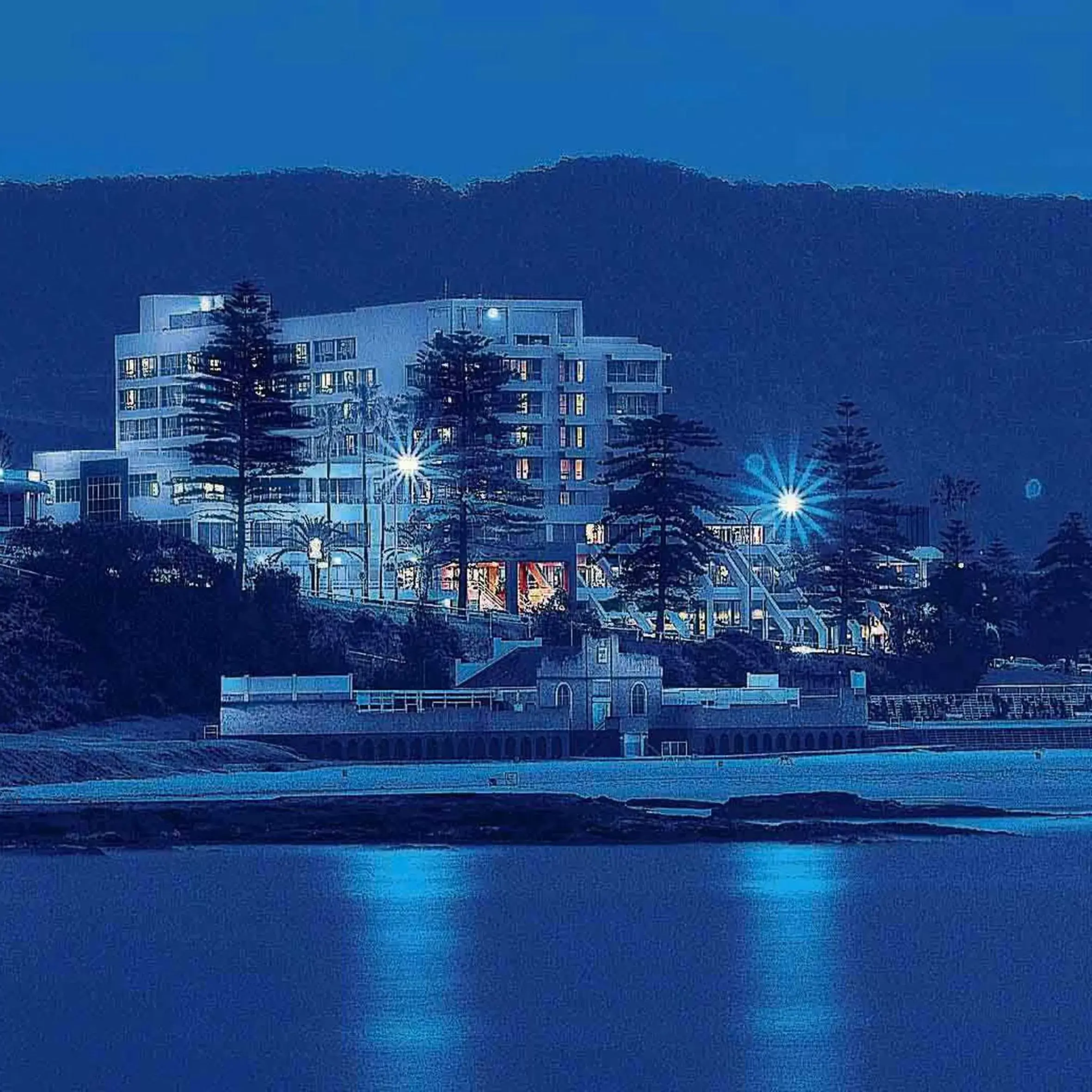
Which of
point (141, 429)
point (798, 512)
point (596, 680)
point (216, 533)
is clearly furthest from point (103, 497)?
point (596, 680)

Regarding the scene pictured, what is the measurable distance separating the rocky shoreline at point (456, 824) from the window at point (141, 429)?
11228 cm

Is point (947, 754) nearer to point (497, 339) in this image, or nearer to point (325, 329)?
point (497, 339)

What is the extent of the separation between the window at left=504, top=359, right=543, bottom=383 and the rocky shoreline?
9207cm

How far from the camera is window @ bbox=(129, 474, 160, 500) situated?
514ft

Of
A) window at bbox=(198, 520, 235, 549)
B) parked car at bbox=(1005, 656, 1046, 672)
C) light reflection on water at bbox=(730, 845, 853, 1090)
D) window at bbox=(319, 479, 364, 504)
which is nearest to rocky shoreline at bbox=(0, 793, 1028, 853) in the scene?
light reflection on water at bbox=(730, 845, 853, 1090)

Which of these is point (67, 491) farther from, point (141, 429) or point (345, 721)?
point (345, 721)

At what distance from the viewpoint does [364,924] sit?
47125 mm

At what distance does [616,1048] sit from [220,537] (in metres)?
116

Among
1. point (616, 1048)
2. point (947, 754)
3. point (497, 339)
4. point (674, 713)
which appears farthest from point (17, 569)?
point (616, 1048)

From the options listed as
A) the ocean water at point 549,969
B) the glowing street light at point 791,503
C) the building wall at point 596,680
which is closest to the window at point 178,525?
the glowing street light at point 791,503

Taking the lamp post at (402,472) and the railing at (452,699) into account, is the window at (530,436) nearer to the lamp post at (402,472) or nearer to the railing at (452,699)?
the lamp post at (402,472)

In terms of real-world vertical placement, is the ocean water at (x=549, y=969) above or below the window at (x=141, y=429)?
below

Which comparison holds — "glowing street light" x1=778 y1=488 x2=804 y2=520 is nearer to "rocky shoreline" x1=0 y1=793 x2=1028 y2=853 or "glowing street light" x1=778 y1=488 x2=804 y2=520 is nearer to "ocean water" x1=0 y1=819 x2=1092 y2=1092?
"rocky shoreline" x1=0 y1=793 x2=1028 y2=853

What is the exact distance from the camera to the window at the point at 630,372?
162000 mm
